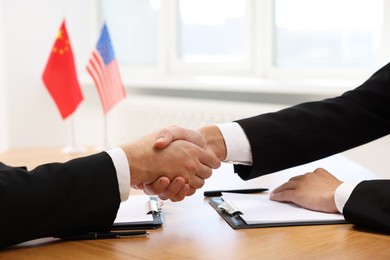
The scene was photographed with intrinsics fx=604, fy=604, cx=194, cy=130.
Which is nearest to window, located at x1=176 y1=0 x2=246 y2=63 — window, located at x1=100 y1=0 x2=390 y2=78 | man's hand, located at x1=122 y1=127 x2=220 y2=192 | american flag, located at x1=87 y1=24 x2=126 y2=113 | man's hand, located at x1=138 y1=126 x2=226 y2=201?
window, located at x1=100 y1=0 x2=390 y2=78

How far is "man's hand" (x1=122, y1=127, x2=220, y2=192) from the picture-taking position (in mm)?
1336

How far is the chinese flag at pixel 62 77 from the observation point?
289 centimetres

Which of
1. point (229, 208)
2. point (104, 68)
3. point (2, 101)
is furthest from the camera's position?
point (2, 101)

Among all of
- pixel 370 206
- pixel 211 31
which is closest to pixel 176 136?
pixel 370 206

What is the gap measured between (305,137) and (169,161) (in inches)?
15.1

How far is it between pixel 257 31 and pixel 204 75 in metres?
0.55

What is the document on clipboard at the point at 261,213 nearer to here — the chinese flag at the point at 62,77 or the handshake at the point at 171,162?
the handshake at the point at 171,162

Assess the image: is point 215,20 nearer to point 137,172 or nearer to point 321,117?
point 321,117

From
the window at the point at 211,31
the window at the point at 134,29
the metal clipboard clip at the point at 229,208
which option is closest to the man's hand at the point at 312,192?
the metal clipboard clip at the point at 229,208

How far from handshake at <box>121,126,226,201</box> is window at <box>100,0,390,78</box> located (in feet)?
5.81

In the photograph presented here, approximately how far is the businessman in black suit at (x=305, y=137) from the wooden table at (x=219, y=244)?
0.15m

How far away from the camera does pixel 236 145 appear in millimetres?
1530

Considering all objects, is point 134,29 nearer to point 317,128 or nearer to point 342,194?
point 317,128

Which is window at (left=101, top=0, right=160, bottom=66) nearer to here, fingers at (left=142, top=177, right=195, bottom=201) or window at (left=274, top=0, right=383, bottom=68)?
window at (left=274, top=0, right=383, bottom=68)
